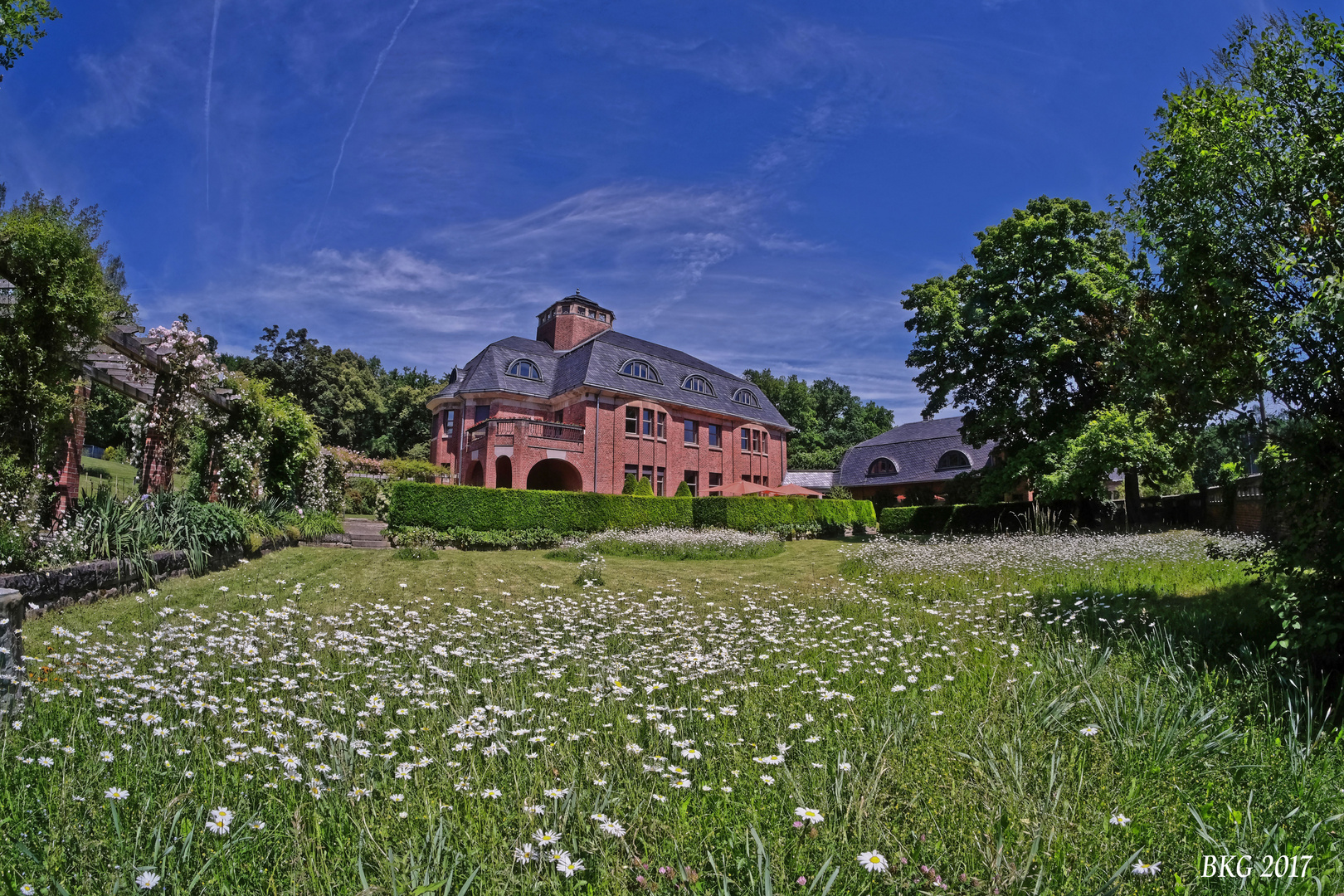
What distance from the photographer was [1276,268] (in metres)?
4.43

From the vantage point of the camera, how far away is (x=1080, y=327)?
19859mm

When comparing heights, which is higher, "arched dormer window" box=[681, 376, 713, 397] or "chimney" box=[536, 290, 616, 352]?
"chimney" box=[536, 290, 616, 352]

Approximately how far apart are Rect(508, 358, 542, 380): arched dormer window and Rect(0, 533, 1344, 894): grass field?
27948 millimetres

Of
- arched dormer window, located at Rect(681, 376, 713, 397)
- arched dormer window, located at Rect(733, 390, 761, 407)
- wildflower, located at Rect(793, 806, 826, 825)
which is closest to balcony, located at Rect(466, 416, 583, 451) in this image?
arched dormer window, located at Rect(681, 376, 713, 397)

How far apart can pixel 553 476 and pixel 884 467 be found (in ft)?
75.4

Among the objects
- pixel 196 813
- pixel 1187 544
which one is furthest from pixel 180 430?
pixel 1187 544

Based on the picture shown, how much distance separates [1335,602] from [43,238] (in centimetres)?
1335

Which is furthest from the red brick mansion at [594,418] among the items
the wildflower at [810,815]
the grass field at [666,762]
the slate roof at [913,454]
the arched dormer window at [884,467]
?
the wildflower at [810,815]

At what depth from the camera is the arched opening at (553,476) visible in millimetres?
32031

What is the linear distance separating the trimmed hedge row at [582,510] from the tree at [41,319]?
9.50 meters

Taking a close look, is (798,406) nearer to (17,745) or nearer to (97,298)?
(97,298)

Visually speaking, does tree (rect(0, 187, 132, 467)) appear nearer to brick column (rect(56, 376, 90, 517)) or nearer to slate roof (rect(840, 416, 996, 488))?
brick column (rect(56, 376, 90, 517))

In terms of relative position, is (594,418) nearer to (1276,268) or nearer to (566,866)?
(1276,268)

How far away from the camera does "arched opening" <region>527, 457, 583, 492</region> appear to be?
105 feet
